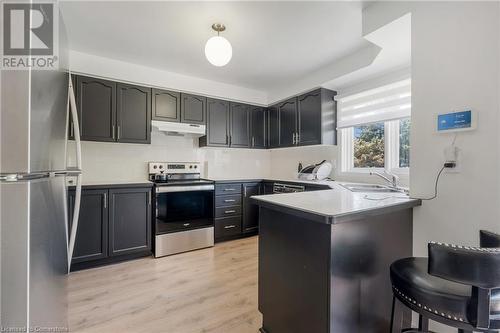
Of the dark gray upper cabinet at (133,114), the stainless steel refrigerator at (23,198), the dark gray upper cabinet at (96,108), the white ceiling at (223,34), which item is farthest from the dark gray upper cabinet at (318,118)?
the stainless steel refrigerator at (23,198)

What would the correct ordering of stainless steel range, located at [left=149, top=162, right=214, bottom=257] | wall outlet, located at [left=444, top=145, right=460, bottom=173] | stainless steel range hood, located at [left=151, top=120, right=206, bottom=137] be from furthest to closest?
1. stainless steel range hood, located at [left=151, top=120, right=206, bottom=137]
2. stainless steel range, located at [left=149, top=162, right=214, bottom=257]
3. wall outlet, located at [left=444, top=145, right=460, bottom=173]

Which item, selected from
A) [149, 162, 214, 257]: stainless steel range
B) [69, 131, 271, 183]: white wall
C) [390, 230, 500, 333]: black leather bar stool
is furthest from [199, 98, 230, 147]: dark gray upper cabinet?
[390, 230, 500, 333]: black leather bar stool

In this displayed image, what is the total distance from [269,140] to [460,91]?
2.92 meters

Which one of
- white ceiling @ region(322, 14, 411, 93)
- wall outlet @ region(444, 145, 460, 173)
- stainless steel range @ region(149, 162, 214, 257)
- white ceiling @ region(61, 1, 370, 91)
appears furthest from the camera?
stainless steel range @ region(149, 162, 214, 257)

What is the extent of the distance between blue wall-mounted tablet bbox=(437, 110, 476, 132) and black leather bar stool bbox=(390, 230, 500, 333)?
2.09 ft

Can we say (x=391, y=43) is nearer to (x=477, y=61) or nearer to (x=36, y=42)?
(x=477, y=61)

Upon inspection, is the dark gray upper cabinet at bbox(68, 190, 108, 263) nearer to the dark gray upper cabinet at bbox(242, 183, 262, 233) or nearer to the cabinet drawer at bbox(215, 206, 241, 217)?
the cabinet drawer at bbox(215, 206, 241, 217)

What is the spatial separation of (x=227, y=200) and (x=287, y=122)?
5.22ft

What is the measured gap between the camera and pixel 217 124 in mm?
3600

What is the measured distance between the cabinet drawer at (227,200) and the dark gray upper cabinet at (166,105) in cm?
130

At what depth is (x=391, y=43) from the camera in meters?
A: 1.98

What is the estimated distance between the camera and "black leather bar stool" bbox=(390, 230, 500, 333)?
75cm

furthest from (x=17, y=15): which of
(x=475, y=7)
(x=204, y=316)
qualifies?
(x=475, y=7)

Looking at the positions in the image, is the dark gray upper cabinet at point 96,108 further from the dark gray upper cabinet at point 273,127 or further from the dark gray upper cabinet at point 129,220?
the dark gray upper cabinet at point 273,127
